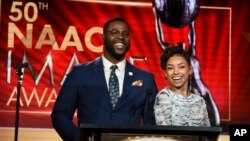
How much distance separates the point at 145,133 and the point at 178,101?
1189mm

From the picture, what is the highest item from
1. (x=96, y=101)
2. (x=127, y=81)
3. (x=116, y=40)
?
(x=116, y=40)

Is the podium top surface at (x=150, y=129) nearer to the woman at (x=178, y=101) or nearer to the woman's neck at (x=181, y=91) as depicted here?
the woman at (x=178, y=101)

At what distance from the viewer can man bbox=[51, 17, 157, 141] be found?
314 cm

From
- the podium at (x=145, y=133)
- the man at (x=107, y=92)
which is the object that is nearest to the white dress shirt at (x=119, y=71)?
the man at (x=107, y=92)

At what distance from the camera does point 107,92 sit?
323 centimetres

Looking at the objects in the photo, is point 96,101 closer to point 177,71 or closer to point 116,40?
point 116,40

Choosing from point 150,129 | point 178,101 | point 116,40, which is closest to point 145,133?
point 150,129

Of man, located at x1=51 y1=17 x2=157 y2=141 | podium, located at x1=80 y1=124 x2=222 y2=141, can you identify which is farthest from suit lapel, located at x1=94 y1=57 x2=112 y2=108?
podium, located at x1=80 y1=124 x2=222 y2=141

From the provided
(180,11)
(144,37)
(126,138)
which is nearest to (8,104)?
(144,37)

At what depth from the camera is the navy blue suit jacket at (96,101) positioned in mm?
3135

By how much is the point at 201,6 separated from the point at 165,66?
1.21m

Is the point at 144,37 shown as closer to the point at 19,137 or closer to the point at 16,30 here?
the point at 16,30

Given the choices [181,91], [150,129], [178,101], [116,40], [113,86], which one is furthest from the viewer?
[113,86]

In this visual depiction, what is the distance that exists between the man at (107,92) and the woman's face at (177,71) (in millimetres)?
505
